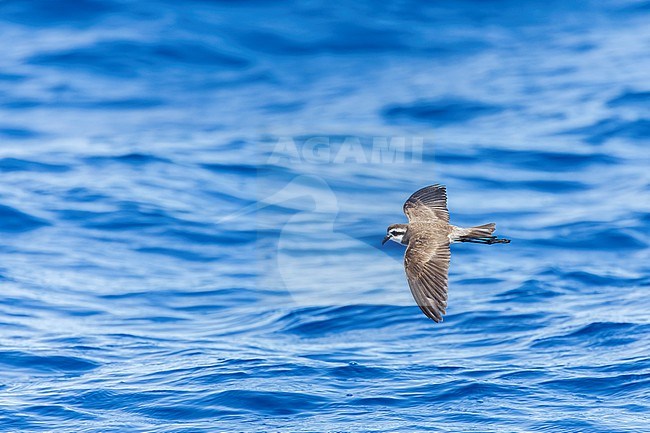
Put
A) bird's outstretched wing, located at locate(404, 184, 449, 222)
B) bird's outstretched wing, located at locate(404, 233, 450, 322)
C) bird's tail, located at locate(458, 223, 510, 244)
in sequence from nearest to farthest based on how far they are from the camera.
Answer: bird's outstretched wing, located at locate(404, 233, 450, 322) → bird's tail, located at locate(458, 223, 510, 244) → bird's outstretched wing, located at locate(404, 184, 449, 222)

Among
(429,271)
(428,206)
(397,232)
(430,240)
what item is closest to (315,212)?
(428,206)

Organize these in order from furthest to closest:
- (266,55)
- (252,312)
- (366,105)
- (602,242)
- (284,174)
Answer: (266,55) → (366,105) → (284,174) → (602,242) → (252,312)

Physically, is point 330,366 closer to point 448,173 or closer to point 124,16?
point 448,173

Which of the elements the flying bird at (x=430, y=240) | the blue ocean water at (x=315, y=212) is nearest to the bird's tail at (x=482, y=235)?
the flying bird at (x=430, y=240)

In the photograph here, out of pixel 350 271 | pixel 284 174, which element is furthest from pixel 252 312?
pixel 284 174

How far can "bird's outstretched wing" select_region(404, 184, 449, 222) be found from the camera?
10.3m

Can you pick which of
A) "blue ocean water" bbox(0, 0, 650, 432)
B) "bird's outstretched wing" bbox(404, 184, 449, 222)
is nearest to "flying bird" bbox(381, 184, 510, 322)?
"bird's outstretched wing" bbox(404, 184, 449, 222)

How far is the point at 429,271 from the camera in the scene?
8.66 metres

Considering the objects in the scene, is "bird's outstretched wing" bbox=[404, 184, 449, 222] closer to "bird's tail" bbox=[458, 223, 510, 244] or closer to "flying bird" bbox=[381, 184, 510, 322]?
"flying bird" bbox=[381, 184, 510, 322]

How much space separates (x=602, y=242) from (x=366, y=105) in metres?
5.29

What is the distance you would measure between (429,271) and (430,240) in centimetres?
69

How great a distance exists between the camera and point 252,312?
13266 mm

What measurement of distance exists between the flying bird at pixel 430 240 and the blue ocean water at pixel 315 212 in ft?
6.83

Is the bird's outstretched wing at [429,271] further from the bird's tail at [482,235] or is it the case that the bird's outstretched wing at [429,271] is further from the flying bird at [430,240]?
the bird's tail at [482,235]
